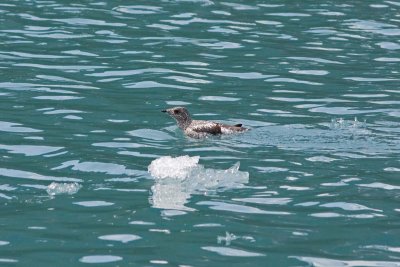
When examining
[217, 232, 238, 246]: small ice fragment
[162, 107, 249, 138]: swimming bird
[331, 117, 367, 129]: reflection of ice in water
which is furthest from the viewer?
[331, 117, 367, 129]: reflection of ice in water

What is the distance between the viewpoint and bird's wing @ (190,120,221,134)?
54.3 feet

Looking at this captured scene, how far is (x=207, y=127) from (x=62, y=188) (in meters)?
3.84

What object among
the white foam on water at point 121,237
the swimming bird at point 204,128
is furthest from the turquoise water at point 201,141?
the swimming bird at point 204,128

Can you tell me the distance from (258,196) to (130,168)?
2.09 metres

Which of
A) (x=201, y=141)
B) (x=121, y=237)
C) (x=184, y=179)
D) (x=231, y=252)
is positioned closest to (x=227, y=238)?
(x=231, y=252)

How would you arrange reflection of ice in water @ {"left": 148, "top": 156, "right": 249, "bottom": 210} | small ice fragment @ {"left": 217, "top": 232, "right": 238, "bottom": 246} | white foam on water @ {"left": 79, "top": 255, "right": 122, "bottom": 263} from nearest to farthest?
1. white foam on water @ {"left": 79, "top": 255, "right": 122, "bottom": 263}
2. small ice fragment @ {"left": 217, "top": 232, "right": 238, "bottom": 246}
3. reflection of ice in water @ {"left": 148, "top": 156, "right": 249, "bottom": 210}

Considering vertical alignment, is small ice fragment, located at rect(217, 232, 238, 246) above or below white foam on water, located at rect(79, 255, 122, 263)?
below

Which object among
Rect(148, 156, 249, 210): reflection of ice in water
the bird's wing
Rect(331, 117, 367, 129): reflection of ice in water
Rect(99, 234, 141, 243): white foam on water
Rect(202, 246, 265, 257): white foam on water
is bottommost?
Rect(331, 117, 367, 129): reflection of ice in water

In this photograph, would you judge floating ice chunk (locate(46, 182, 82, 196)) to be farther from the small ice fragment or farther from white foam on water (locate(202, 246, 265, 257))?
white foam on water (locate(202, 246, 265, 257))

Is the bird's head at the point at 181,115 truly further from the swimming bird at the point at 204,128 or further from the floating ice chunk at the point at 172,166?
the floating ice chunk at the point at 172,166

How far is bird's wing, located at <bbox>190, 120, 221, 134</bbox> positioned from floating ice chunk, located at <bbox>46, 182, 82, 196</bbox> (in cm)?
357

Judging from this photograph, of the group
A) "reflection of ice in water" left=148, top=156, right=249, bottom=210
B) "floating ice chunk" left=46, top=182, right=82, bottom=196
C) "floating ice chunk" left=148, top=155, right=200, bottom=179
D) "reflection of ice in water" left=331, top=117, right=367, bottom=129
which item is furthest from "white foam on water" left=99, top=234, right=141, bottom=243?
"reflection of ice in water" left=331, top=117, right=367, bottom=129

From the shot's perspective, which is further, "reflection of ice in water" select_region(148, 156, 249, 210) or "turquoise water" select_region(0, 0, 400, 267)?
"reflection of ice in water" select_region(148, 156, 249, 210)

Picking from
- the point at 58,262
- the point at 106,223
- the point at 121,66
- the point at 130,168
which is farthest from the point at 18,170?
the point at 121,66
